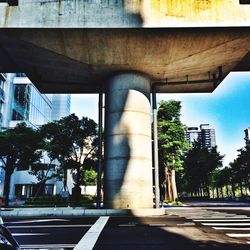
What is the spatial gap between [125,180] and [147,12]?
922 centimetres

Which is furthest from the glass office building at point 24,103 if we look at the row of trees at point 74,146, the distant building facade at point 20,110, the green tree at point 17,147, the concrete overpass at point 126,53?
the concrete overpass at point 126,53

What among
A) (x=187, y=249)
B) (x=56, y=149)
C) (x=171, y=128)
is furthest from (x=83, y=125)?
(x=187, y=249)

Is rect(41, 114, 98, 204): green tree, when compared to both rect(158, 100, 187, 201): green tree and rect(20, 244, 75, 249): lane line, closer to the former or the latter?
rect(158, 100, 187, 201): green tree

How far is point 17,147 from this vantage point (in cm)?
2805

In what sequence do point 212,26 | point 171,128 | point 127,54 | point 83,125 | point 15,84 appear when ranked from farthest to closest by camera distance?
point 15,84 < point 171,128 < point 83,125 < point 127,54 < point 212,26

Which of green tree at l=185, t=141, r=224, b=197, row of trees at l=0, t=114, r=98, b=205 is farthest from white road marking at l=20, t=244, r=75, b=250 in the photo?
green tree at l=185, t=141, r=224, b=197

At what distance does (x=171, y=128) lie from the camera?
3478 centimetres

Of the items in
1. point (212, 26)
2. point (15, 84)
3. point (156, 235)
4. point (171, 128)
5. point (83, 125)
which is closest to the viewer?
point (156, 235)

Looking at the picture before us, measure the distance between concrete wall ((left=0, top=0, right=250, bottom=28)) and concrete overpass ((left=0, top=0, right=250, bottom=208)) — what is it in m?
0.05

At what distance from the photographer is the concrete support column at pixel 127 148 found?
17.4 m

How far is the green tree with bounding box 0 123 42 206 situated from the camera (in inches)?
1084

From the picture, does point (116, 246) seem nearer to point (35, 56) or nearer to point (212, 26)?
point (212, 26)

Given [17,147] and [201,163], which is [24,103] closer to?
[17,147]

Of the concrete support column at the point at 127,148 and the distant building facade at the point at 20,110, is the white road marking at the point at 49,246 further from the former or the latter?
the distant building facade at the point at 20,110
